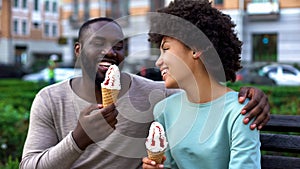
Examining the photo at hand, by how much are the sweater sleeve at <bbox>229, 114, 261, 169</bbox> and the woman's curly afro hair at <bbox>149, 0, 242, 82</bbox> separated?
0.30 m

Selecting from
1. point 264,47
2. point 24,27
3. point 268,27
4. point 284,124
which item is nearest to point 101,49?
point 284,124

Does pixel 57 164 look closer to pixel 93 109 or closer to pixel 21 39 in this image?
pixel 93 109

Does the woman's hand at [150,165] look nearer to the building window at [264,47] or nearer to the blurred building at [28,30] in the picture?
the building window at [264,47]

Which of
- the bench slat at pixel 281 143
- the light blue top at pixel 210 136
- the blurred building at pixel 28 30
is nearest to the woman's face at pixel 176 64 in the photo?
the light blue top at pixel 210 136

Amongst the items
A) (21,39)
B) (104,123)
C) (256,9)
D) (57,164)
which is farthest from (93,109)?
(21,39)

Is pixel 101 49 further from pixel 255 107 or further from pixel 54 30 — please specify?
pixel 54 30

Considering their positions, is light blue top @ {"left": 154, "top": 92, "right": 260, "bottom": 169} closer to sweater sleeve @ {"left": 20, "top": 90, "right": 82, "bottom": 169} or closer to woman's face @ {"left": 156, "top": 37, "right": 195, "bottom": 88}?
woman's face @ {"left": 156, "top": 37, "right": 195, "bottom": 88}

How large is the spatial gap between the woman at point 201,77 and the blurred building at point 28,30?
38859 mm

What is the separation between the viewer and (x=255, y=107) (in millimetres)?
2070

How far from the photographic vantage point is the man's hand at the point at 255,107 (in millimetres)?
2037

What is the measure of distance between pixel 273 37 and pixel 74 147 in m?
26.4

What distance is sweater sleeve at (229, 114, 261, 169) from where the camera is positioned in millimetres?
2004

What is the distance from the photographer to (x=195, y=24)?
7.25 ft

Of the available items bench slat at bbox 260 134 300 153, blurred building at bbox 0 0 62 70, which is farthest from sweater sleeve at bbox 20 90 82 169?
blurred building at bbox 0 0 62 70
